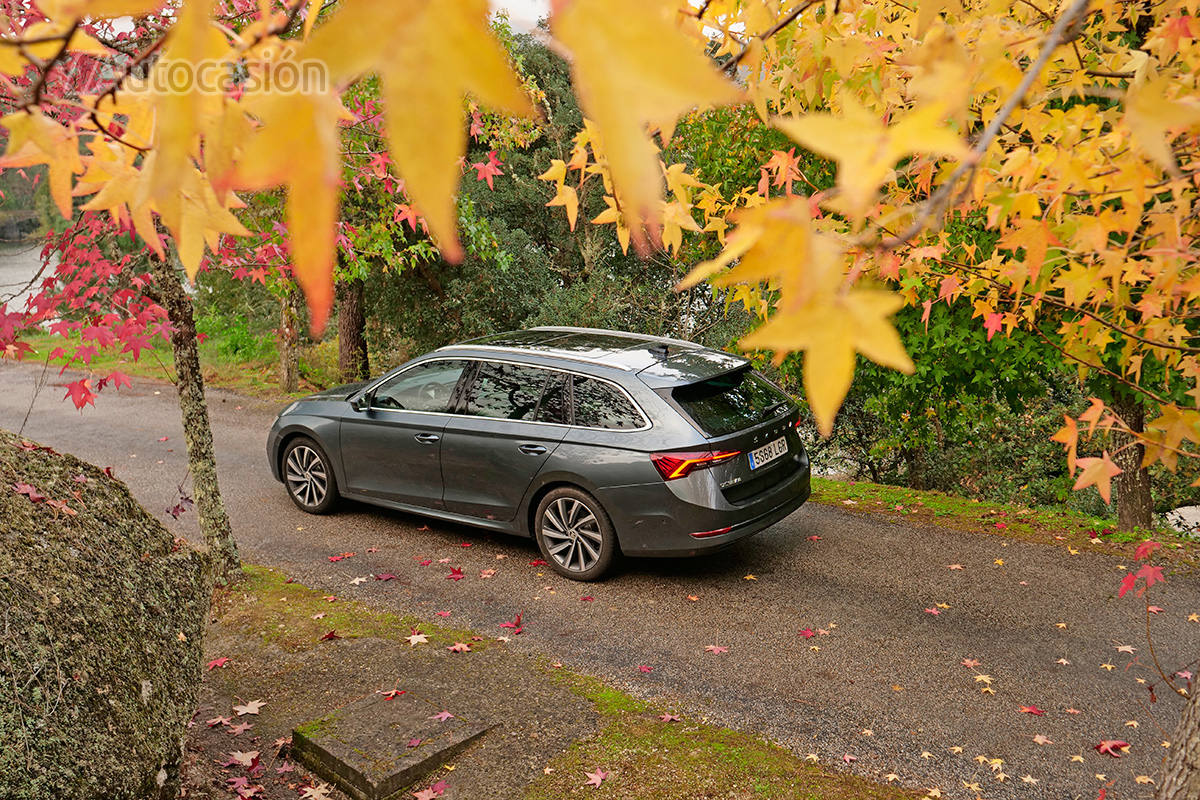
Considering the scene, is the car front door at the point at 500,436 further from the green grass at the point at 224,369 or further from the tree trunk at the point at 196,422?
the green grass at the point at 224,369

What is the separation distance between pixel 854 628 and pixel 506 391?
306 cm

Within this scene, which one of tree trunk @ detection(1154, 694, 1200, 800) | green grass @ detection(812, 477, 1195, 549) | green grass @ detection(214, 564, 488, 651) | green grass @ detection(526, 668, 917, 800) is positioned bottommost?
green grass @ detection(526, 668, 917, 800)

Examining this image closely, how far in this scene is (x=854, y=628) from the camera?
5516 mm

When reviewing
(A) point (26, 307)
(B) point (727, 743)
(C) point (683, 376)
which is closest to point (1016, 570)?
(C) point (683, 376)

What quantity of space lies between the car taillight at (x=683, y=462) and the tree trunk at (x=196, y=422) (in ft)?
10.1

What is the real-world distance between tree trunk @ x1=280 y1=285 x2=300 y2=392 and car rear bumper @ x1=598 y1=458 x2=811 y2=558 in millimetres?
9201

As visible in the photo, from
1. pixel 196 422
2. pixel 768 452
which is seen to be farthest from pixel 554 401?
pixel 196 422

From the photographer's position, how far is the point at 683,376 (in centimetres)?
614

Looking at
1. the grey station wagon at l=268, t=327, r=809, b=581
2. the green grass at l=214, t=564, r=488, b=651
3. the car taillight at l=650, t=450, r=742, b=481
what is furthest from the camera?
the grey station wagon at l=268, t=327, r=809, b=581

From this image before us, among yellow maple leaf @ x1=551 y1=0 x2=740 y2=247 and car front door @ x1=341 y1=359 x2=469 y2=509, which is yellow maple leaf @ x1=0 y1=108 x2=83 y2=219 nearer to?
yellow maple leaf @ x1=551 y1=0 x2=740 y2=247

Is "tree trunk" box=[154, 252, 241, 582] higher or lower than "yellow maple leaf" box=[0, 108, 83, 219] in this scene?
lower

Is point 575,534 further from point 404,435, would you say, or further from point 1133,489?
point 1133,489

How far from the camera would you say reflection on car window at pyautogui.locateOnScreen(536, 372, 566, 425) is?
251 inches

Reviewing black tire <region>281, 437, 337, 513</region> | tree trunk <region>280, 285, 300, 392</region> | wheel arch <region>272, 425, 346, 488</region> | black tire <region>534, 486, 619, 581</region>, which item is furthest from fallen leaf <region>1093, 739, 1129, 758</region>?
tree trunk <region>280, 285, 300, 392</region>
